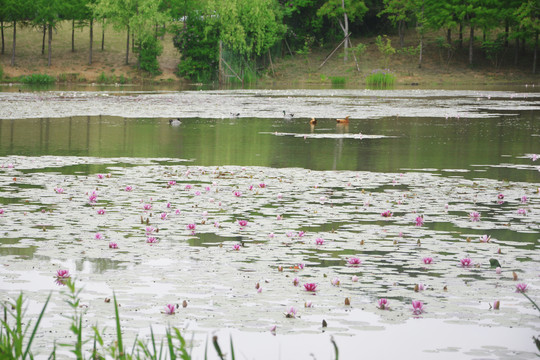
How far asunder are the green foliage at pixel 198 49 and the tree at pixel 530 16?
28102 millimetres

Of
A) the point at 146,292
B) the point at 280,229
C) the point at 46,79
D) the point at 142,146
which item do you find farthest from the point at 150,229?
the point at 46,79

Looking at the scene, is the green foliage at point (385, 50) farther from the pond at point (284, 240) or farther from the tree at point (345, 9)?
the pond at point (284, 240)

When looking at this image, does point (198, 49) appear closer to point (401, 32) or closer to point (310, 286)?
point (401, 32)

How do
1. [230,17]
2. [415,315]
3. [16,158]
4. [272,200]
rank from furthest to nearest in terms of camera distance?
[230,17] < [16,158] < [272,200] < [415,315]

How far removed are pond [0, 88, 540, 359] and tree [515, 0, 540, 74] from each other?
176 feet

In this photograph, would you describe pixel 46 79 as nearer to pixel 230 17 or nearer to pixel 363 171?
pixel 230 17

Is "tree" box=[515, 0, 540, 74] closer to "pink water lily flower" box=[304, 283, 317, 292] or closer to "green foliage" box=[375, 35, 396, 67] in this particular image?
"green foliage" box=[375, 35, 396, 67]

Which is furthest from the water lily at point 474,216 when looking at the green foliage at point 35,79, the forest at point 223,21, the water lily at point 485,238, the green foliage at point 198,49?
the green foliage at point 198,49

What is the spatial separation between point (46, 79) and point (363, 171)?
5475 cm

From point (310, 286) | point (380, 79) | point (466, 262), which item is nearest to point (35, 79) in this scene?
point (380, 79)

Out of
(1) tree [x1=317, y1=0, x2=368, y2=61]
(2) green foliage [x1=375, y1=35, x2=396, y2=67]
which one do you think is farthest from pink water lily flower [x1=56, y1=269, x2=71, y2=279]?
(1) tree [x1=317, y1=0, x2=368, y2=61]

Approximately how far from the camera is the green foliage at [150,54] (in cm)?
7169

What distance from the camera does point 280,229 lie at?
9.80m

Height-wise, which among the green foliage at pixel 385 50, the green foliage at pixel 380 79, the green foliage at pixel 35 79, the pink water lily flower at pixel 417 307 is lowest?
the green foliage at pixel 35 79
